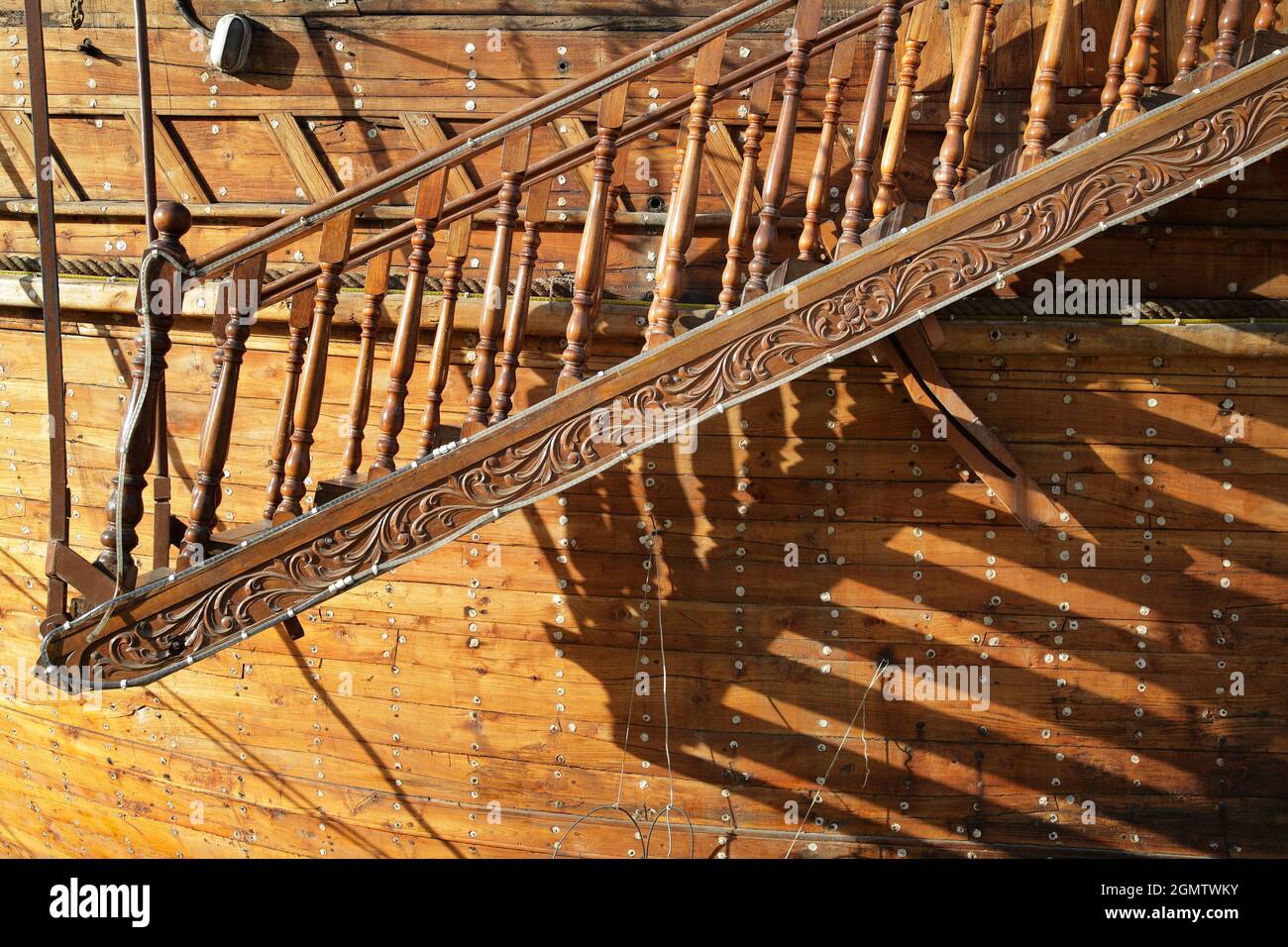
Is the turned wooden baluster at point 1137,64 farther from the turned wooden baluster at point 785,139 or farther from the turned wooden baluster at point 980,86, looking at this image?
the turned wooden baluster at point 785,139

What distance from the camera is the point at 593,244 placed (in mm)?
3012

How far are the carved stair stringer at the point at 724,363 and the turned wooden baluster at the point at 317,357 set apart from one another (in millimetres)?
117

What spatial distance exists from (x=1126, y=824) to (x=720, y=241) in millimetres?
2594

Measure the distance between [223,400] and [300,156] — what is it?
3.89 feet

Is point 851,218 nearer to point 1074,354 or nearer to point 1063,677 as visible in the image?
point 1074,354

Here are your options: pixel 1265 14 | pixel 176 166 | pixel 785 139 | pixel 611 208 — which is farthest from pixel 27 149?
pixel 1265 14

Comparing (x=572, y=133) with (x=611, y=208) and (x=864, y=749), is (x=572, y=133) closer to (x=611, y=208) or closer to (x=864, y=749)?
(x=611, y=208)

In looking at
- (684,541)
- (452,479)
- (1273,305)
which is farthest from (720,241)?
(1273,305)

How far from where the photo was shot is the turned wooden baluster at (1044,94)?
2.93 metres

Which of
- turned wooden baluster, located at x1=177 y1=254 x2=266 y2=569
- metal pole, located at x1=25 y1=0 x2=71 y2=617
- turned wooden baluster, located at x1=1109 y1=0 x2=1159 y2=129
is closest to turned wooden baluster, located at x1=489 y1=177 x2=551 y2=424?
turned wooden baluster, located at x1=177 y1=254 x2=266 y2=569

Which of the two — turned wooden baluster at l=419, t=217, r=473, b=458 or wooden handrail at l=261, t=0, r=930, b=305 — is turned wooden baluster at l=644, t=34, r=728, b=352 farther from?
turned wooden baluster at l=419, t=217, r=473, b=458

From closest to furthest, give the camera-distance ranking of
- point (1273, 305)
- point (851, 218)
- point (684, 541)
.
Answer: point (851, 218) → point (1273, 305) → point (684, 541)

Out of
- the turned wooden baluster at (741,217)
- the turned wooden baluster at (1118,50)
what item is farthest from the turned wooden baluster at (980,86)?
the turned wooden baluster at (741,217)

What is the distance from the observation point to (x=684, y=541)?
3.89 meters
